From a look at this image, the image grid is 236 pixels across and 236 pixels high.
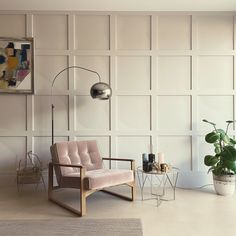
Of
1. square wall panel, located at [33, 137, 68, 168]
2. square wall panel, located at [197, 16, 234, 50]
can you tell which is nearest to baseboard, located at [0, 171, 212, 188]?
square wall panel, located at [33, 137, 68, 168]

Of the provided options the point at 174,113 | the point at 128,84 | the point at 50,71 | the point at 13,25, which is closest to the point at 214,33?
the point at 174,113

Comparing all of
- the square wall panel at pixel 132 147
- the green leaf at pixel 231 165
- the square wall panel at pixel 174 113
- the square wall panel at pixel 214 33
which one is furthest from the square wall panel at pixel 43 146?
the square wall panel at pixel 214 33

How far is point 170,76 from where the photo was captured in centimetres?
430

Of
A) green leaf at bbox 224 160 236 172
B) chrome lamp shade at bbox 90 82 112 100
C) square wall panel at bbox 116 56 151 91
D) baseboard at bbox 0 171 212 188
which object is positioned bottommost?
baseboard at bbox 0 171 212 188

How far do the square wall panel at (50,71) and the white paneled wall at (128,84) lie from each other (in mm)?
14

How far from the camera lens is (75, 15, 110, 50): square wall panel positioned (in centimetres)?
427

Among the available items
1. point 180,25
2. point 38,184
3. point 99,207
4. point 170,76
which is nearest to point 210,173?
point 170,76

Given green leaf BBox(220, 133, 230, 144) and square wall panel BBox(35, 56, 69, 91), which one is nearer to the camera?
green leaf BBox(220, 133, 230, 144)

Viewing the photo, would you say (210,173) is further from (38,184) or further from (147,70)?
(38,184)

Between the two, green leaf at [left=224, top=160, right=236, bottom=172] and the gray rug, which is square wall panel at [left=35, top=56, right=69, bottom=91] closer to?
the gray rug

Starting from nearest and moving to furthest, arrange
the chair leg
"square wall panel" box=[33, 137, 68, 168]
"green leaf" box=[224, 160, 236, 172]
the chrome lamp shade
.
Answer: the chair leg < "green leaf" box=[224, 160, 236, 172] < the chrome lamp shade < "square wall panel" box=[33, 137, 68, 168]

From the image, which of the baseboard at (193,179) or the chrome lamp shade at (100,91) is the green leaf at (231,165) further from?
the chrome lamp shade at (100,91)

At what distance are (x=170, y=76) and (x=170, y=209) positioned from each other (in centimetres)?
193

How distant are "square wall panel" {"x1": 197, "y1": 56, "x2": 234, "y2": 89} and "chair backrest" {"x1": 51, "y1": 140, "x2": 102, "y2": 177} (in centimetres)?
183
